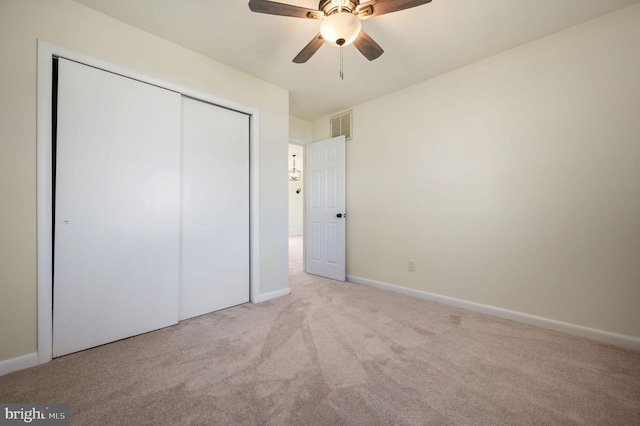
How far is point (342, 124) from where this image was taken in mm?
3883

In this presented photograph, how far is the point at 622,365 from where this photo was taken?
5.60 ft

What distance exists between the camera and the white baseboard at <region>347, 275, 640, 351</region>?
1955 mm

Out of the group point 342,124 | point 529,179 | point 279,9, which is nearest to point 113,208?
point 279,9

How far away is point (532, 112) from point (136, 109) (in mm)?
3544

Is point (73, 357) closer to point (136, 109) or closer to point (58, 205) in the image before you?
point (58, 205)

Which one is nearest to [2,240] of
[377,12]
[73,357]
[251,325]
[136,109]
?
[73,357]

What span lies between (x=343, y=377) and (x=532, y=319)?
1977 mm

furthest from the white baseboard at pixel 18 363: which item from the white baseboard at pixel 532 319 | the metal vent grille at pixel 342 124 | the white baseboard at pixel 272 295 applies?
the metal vent grille at pixel 342 124

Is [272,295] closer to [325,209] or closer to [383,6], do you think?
[325,209]

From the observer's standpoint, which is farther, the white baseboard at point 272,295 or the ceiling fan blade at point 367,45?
the white baseboard at point 272,295

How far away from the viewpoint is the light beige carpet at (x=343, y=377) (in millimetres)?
1289

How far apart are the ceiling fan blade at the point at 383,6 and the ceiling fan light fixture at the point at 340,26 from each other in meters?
0.12

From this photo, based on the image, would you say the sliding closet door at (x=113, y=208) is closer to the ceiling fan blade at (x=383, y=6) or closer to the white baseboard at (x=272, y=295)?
the white baseboard at (x=272, y=295)

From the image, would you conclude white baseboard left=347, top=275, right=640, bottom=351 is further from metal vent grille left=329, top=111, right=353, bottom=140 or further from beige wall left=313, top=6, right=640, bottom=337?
metal vent grille left=329, top=111, right=353, bottom=140
